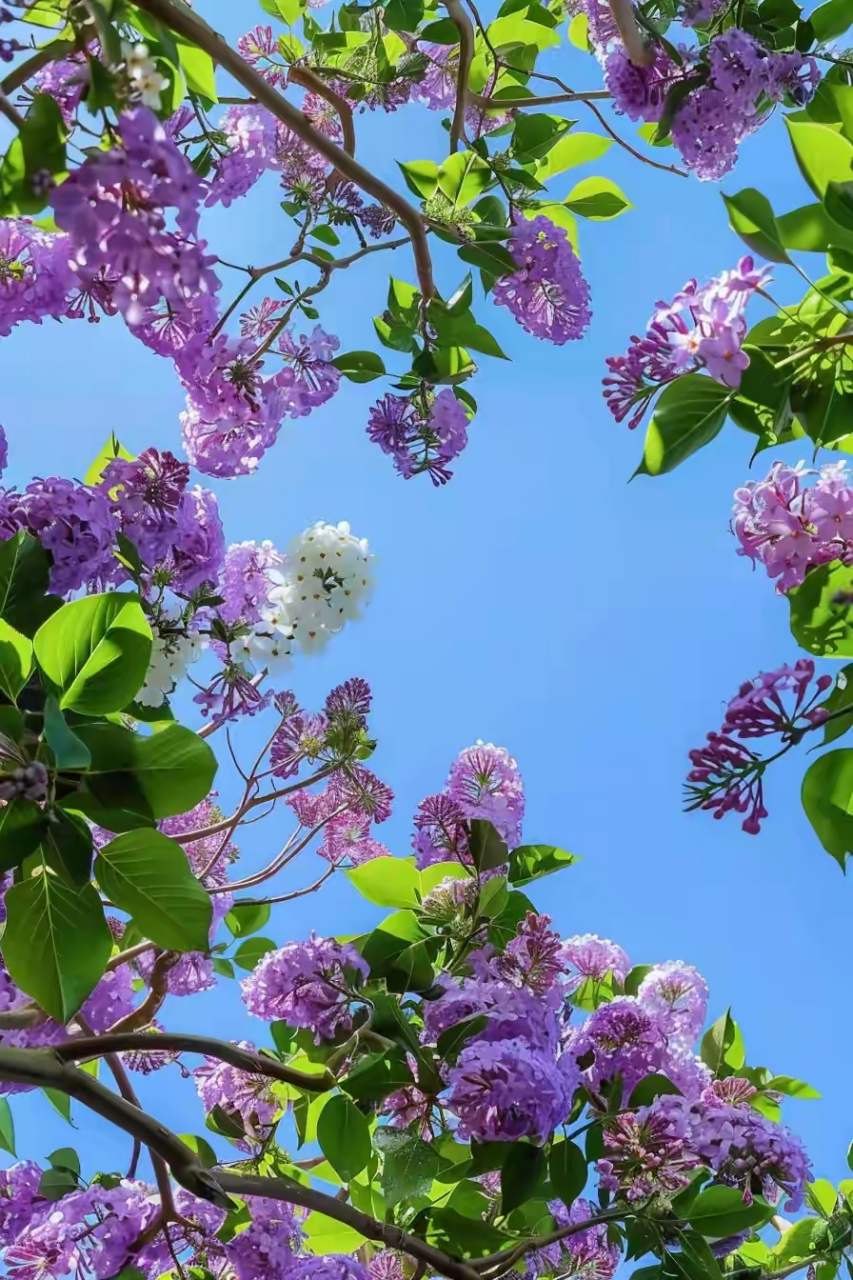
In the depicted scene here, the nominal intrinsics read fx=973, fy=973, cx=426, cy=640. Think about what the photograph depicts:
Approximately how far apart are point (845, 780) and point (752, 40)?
162 centimetres

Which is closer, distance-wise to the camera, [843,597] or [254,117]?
[843,597]

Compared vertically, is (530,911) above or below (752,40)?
below

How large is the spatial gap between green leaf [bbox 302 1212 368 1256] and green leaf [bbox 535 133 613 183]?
264cm

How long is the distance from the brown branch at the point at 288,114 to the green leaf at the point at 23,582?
81cm

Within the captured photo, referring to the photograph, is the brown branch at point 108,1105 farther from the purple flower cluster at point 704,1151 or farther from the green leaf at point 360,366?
the green leaf at point 360,366

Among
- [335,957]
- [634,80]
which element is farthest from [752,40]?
[335,957]

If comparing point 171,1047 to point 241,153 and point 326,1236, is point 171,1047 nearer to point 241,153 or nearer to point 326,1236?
point 326,1236

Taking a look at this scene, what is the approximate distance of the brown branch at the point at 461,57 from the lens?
2.41m

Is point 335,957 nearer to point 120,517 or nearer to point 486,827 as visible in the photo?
point 486,827

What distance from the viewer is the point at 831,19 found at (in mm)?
2156

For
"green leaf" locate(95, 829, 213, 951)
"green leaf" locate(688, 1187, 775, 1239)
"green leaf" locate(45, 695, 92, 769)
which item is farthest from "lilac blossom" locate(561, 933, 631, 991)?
"green leaf" locate(45, 695, 92, 769)

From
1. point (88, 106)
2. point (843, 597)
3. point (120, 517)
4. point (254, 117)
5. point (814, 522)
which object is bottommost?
point (843, 597)

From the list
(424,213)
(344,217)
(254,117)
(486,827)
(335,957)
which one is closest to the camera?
(335,957)

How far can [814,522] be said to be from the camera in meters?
1.50
